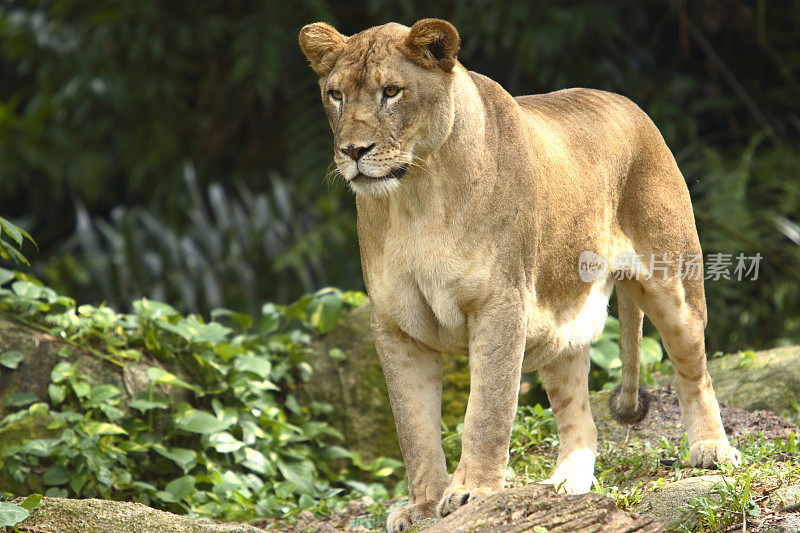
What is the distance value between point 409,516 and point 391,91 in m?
1.56

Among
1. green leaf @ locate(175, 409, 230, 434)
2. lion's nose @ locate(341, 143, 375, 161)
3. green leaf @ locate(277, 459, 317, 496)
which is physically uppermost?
lion's nose @ locate(341, 143, 375, 161)

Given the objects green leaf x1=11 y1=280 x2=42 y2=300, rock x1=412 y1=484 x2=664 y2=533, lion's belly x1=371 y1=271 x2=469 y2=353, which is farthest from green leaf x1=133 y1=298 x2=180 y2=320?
rock x1=412 y1=484 x2=664 y2=533

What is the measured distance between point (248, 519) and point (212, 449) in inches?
20.6

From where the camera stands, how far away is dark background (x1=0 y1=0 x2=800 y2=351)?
823 cm

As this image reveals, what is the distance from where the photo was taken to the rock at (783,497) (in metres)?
3.83

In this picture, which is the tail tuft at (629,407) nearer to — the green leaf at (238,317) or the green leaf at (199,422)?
the green leaf at (199,422)

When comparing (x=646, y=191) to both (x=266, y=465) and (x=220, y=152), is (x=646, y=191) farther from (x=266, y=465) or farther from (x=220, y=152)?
(x=220, y=152)

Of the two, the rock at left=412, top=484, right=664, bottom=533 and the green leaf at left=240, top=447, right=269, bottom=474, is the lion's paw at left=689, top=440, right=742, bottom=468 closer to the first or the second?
the rock at left=412, top=484, right=664, bottom=533

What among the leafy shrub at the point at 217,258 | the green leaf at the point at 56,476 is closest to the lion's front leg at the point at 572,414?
the green leaf at the point at 56,476

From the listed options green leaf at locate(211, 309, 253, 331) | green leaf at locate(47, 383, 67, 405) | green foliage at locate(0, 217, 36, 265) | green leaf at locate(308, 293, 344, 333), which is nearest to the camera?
green foliage at locate(0, 217, 36, 265)

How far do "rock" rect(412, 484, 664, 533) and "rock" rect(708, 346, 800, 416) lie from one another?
2366mm

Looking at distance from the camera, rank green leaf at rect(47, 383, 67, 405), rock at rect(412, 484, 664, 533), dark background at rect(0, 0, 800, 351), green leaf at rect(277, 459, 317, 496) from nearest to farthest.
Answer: rock at rect(412, 484, 664, 533)
green leaf at rect(47, 383, 67, 405)
green leaf at rect(277, 459, 317, 496)
dark background at rect(0, 0, 800, 351)

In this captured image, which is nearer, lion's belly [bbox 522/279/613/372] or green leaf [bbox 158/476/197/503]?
lion's belly [bbox 522/279/613/372]

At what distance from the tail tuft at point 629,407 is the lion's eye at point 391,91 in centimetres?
211
